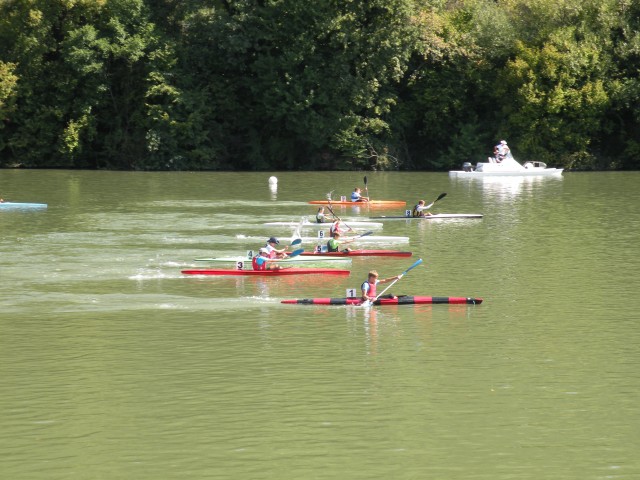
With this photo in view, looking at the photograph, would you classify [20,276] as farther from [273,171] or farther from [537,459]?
[273,171]

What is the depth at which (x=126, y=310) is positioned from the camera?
22.8 metres

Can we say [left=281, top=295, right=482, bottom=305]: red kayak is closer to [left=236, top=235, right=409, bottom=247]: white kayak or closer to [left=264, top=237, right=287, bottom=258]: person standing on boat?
[left=264, top=237, right=287, bottom=258]: person standing on boat

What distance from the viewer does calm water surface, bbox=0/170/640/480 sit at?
1429cm

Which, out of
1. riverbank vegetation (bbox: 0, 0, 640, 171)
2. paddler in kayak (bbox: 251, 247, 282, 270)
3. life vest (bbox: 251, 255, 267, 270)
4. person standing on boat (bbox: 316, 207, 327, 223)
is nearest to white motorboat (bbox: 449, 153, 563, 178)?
riverbank vegetation (bbox: 0, 0, 640, 171)

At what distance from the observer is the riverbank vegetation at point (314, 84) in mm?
61250

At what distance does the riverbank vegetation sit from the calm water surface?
27.8 m

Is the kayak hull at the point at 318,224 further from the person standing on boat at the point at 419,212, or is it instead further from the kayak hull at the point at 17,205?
the kayak hull at the point at 17,205

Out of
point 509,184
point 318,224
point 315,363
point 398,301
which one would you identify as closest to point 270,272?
point 398,301

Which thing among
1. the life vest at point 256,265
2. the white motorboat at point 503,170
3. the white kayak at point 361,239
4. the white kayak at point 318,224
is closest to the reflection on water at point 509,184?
the white motorboat at point 503,170

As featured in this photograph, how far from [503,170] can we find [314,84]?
11.9 meters

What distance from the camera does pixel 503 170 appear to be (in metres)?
56.6

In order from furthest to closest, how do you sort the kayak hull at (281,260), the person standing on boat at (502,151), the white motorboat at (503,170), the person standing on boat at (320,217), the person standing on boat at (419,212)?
the person standing on boat at (502,151) → the white motorboat at (503,170) → the person standing on boat at (419,212) → the person standing on boat at (320,217) → the kayak hull at (281,260)

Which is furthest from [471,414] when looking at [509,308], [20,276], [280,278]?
[20,276]

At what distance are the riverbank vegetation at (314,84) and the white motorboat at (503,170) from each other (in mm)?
4053
